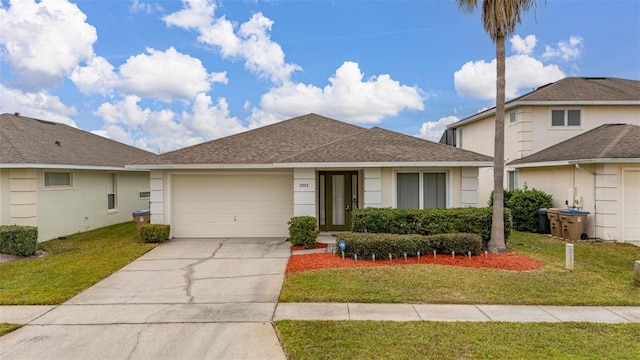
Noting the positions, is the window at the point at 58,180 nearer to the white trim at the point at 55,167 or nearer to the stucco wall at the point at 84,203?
the stucco wall at the point at 84,203

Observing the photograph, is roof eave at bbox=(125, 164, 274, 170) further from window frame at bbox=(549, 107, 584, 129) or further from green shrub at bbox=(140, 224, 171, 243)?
window frame at bbox=(549, 107, 584, 129)

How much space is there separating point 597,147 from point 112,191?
20359 mm

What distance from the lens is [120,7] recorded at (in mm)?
13359

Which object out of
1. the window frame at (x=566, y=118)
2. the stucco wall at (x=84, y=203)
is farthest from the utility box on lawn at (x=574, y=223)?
the stucco wall at (x=84, y=203)

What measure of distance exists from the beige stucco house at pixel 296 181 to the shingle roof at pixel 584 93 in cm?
713

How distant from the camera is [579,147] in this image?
1431cm

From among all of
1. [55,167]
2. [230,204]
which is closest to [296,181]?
[230,204]

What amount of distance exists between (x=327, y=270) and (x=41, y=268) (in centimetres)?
708

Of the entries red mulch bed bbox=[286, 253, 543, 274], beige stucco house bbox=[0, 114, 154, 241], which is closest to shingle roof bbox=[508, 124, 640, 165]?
red mulch bed bbox=[286, 253, 543, 274]

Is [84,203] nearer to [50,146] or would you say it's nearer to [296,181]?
[50,146]

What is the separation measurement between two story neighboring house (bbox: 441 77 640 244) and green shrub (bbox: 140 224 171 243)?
14.3 metres

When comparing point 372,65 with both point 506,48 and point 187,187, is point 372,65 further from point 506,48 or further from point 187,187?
point 187,187

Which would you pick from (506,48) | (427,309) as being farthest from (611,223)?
(427,309)

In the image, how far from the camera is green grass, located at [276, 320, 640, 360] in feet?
14.9
